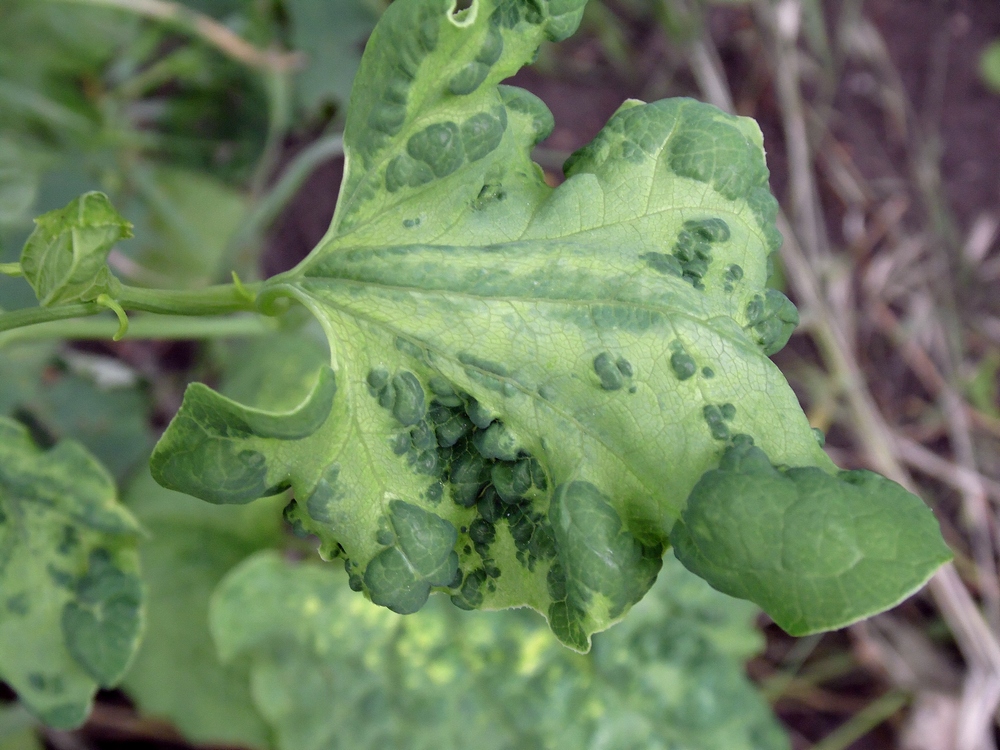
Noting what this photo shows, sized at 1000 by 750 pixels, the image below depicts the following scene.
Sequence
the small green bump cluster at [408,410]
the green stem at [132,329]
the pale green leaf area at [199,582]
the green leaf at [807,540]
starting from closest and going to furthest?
the green leaf at [807,540], the small green bump cluster at [408,410], the green stem at [132,329], the pale green leaf area at [199,582]

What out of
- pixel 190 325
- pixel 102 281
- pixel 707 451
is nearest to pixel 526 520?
pixel 707 451

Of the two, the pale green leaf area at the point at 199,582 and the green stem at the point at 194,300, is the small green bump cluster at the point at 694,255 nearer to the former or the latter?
the green stem at the point at 194,300

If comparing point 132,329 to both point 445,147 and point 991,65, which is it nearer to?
point 445,147

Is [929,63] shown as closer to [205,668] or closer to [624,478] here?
[624,478]

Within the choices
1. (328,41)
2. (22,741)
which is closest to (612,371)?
(328,41)

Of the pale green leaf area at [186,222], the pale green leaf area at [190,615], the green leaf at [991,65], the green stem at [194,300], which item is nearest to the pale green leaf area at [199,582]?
the pale green leaf area at [190,615]

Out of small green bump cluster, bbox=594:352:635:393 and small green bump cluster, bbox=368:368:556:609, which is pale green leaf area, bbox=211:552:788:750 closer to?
small green bump cluster, bbox=368:368:556:609
